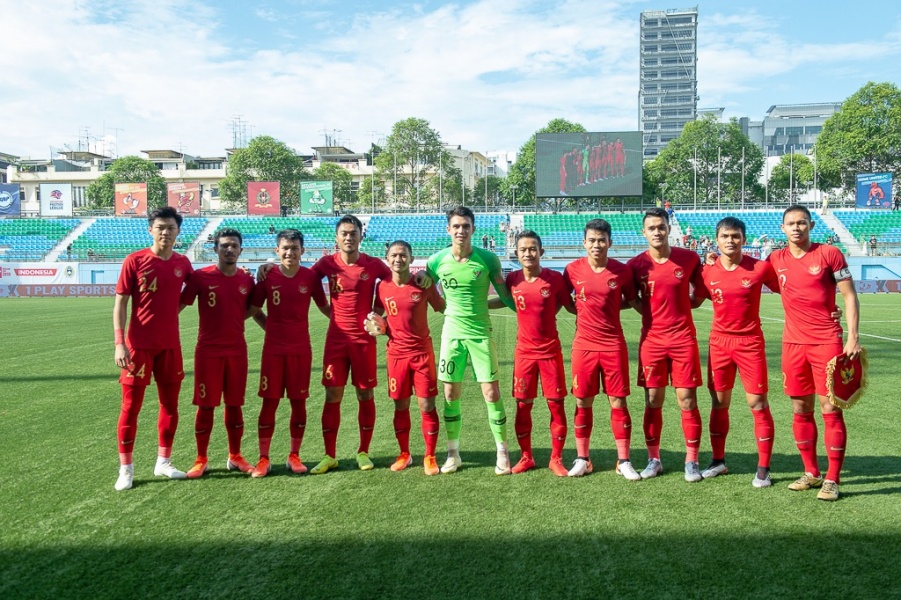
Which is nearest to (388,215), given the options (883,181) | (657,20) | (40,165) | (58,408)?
(883,181)

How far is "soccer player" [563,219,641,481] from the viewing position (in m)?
5.11

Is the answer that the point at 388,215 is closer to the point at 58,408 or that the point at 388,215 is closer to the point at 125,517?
the point at 58,408

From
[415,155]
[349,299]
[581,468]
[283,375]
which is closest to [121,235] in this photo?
[415,155]

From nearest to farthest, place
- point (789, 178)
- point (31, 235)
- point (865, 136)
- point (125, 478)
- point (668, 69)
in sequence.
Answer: point (125, 478)
point (31, 235)
point (865, 136)
point (789, 178)
point (668, 69)

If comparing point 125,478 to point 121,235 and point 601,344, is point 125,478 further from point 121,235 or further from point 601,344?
point 121,235

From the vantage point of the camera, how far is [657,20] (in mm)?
121375

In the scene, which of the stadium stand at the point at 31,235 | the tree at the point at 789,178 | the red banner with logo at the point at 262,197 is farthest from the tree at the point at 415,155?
the tree at the point at 789,178

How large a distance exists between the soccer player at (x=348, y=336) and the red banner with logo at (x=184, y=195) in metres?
45.4

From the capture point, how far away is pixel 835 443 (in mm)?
4660

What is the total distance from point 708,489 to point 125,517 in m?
3.92

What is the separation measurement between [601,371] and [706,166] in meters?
63.5

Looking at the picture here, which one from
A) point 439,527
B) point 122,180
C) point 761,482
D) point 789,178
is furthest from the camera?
point 122,180

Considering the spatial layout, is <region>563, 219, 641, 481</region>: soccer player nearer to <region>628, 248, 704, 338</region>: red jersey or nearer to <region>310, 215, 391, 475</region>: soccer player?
<region>628, 248, 704, 338</region>: red jersey

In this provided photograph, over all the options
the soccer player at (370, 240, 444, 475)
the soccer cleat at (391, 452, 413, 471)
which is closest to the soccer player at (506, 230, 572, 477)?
the soccer player at (370, 240, 444, 475)
